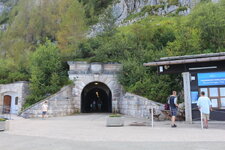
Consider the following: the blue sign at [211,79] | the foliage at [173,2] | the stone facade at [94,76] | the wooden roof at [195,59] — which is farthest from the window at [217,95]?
the foliage at [173,2]

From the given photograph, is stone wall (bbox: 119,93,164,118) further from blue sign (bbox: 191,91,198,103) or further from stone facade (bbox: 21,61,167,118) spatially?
blue sign (bbox: 191,91,198,103)

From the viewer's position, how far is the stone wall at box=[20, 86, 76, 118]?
47.9 ft

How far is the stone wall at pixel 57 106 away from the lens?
47.9 ft

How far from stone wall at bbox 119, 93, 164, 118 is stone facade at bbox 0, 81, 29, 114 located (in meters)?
8.46

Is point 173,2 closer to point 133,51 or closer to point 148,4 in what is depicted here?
point 148,4

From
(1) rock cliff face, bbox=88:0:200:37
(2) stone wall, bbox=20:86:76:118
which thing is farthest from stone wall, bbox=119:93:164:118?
(1) rock cliff face, bbox=88:0:200:37

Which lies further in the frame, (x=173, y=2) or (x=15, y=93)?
(x=173, y=2)

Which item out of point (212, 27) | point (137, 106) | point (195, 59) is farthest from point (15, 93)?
point (212, 27)

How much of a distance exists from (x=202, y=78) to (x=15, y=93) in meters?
15.4

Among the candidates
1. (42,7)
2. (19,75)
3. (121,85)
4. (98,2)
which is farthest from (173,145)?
(98,2)

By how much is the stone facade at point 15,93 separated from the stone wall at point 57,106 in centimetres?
308

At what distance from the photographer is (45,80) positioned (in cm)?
1641

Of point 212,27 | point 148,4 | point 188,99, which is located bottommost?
point 188,99

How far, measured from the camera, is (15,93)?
18656mm
